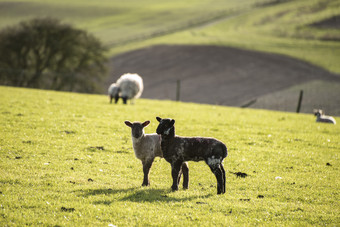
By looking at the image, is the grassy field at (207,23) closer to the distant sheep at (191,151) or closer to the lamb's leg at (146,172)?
the distant sheep at (191,151)

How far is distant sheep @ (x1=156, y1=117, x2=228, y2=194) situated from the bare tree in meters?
42.0

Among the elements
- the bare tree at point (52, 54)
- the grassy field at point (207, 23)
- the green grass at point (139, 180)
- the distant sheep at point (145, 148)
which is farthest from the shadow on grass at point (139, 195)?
the grassy field at point (207, 23)

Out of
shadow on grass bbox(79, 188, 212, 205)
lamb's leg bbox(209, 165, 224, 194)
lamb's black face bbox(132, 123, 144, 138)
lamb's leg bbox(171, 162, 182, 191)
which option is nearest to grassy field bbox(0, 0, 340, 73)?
lamb's leg bbox(209, 165, 224, 194)

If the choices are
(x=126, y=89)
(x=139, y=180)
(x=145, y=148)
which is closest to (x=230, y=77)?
(x=126, y=89)

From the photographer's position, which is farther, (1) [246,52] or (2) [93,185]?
(1) [246,52]

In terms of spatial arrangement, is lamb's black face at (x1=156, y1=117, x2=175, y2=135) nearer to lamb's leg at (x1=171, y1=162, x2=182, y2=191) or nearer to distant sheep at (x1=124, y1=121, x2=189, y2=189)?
distant sheep at (x1=124, y1=121, x2=189, y2=189)

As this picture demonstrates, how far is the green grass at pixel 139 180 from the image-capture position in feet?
26.7

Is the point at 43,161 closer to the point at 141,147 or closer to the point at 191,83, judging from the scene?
the point at 141,147

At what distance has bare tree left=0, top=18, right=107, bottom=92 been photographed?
167ft

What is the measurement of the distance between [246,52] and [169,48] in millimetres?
18107

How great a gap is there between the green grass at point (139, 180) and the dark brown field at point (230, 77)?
2350cm

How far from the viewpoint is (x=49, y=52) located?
5378cm

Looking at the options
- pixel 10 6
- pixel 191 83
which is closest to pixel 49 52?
pixel 191 83

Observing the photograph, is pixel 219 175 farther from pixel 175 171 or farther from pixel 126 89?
pixel 126 89
